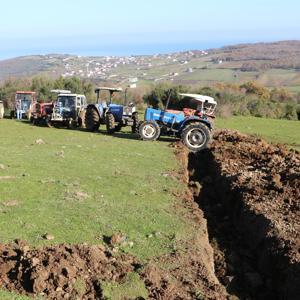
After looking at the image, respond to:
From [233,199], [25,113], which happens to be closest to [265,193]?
[233,199]

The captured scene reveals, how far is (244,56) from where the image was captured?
363ft

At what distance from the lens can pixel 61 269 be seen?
7062 mm

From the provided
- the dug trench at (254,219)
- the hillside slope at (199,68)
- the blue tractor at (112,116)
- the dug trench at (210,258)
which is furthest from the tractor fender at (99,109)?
the hillside slope at (199,68)

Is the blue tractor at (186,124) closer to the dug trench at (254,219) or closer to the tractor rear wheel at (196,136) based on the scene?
the tractor rear wheel at (196,136)

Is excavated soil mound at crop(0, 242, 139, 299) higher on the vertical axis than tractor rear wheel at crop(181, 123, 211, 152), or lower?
higher

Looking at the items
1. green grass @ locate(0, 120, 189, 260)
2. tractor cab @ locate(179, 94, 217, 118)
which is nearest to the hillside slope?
tractor cab @ locate(179, 94, 217, 118)

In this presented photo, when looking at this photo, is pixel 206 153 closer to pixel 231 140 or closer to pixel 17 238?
pixel 231 140

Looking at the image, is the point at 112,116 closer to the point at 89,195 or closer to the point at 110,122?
the point at 110,122

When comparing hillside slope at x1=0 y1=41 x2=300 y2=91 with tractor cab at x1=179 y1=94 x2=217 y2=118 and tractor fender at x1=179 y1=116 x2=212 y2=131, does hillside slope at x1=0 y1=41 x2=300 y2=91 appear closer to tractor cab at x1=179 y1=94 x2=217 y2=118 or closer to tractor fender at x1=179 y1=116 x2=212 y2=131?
tractor cab at x1=179 y1=94 x2=217 y2=118

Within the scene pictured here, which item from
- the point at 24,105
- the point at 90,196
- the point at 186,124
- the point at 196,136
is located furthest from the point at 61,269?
the point at 24,105

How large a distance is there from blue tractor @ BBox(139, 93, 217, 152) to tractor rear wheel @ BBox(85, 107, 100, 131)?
3.66 m

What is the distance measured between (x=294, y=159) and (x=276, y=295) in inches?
348

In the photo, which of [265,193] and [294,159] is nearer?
[265,193]

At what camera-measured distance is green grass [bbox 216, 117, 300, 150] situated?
25.4 m
